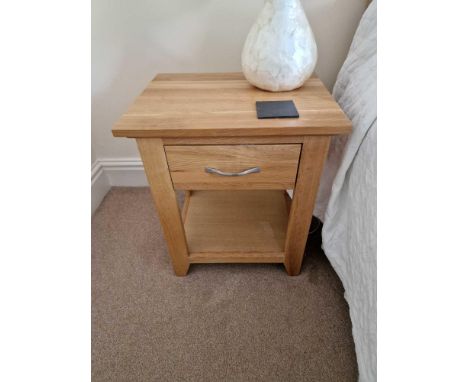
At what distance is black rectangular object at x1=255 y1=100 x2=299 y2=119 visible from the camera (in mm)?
587

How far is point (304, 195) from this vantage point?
69cm

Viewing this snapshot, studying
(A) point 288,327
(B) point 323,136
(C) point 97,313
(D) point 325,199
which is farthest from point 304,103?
(C) point 97,313

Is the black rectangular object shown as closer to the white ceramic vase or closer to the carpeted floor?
the white ceramic vase

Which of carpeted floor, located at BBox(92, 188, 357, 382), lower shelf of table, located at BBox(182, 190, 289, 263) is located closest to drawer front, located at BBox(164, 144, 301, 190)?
lower shelf of table, located at BBox(182, 190, 289, 263)

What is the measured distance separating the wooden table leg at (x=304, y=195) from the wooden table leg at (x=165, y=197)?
1.09ft

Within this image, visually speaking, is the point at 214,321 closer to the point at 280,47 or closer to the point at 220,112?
the point at 220,112

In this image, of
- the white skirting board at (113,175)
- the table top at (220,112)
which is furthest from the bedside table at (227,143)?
the white skirting board at (113,175)

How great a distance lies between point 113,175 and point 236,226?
723 millimetres

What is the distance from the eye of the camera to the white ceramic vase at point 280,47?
0.63 metres

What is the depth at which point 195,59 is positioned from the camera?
94 cm

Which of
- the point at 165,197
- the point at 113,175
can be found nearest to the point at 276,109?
the point at 165,197

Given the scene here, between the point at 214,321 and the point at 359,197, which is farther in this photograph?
the point at 214,321

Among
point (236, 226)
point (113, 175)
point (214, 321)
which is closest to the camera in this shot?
point (214, 321)

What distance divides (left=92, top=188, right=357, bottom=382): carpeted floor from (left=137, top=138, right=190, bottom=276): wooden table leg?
119mm
